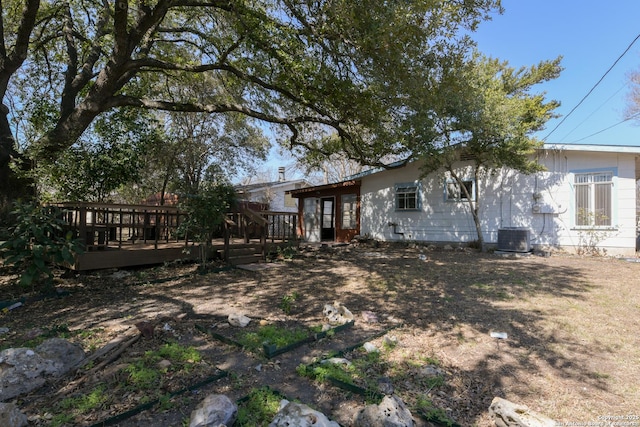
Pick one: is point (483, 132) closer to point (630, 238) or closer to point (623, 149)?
point (623, 149)

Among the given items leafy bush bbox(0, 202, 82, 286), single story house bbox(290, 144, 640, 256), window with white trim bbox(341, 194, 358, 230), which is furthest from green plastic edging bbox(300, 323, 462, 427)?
window with white trim bbox(341, 194, 358, 230)

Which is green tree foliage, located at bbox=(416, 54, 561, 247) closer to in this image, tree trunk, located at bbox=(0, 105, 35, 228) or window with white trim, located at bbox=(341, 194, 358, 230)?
window with white trim, located at bbox=(341, 194, 358, 230)

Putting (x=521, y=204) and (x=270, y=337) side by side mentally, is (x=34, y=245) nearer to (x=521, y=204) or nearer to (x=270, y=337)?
(x=270, y=337)

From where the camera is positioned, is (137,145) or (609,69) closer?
(137,145)

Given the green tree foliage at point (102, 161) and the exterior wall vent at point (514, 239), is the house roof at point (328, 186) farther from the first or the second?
the green tree foliage at point (102, 161)

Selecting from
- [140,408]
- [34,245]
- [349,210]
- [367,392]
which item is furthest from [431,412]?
[349,210]

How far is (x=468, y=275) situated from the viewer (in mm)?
6547

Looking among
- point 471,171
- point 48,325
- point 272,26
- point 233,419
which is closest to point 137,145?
point 272,26

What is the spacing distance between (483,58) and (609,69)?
3.46 m

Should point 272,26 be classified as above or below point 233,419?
above

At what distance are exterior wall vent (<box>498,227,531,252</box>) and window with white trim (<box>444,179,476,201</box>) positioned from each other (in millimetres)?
1552

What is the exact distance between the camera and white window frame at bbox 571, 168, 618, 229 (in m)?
9.03

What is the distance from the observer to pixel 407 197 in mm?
12531

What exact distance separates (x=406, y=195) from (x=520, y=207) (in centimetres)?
377
